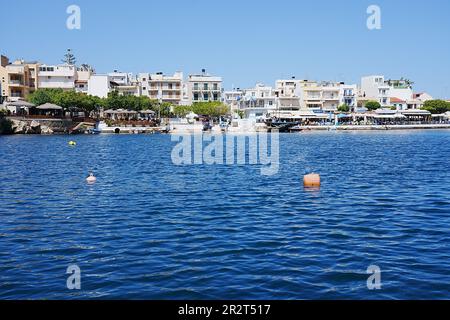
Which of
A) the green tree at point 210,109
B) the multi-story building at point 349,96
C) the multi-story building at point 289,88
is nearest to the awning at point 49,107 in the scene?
the green tree at point 210,109

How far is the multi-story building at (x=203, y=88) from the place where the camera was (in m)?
134

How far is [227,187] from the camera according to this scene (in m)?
27.2

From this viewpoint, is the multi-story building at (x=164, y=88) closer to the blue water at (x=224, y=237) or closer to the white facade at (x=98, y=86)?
the white facade at (x=98, y=86)

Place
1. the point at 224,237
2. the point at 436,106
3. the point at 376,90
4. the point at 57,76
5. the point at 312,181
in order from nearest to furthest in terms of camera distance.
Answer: the point at 224,237, the point at 312,181, the point at 57,76, the point at 436,106, the point at 376,90

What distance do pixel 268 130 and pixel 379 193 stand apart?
82.6m

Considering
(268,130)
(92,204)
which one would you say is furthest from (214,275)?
(268,130)

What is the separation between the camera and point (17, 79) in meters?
104

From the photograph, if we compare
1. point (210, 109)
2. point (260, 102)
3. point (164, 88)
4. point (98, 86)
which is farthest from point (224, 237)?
point (260, 102)

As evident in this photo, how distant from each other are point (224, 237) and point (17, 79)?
98.8 metres

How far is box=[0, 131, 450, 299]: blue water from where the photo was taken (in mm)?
11305

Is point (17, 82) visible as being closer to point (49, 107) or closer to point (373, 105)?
point (49, 107)

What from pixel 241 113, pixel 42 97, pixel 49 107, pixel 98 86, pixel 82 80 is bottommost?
pixel 241 113

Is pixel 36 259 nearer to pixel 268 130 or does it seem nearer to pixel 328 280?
pixel 328 280

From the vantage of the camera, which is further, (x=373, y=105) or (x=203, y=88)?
(x=203, y=88)
